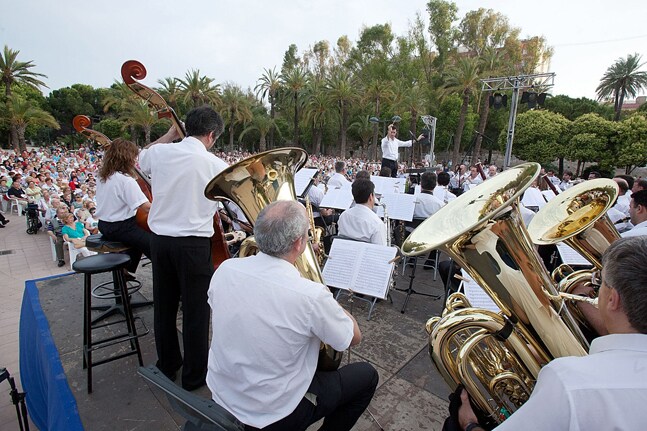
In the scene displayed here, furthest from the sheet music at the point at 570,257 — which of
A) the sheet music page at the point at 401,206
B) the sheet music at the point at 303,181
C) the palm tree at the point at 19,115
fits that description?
the palm tree at the point at 19,115

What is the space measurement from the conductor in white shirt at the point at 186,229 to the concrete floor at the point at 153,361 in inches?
17.0

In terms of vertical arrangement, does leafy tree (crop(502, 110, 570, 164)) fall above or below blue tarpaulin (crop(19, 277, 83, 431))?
above

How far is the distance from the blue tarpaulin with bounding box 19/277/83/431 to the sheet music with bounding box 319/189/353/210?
4287 mm

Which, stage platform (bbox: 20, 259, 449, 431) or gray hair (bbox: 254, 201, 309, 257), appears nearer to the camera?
gray hair (bbox: 254, 201, 309, 257)

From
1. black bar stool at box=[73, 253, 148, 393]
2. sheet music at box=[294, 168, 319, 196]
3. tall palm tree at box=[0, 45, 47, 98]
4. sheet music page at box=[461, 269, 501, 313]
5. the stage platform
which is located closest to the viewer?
the stage platform

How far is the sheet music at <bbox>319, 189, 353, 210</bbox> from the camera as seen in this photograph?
20.3 ft

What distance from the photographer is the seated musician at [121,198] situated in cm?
319

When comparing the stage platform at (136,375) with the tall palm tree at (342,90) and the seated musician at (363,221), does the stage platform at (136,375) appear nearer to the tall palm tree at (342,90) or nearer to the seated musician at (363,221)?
the seated musician at (363,221)

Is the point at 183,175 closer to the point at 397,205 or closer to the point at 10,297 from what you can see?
the point at 397,205

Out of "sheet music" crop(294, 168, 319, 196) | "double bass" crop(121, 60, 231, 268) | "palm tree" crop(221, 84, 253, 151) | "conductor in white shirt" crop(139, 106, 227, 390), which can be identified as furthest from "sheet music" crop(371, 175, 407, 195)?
"palm tree" crop(221, 84, 253, 151)

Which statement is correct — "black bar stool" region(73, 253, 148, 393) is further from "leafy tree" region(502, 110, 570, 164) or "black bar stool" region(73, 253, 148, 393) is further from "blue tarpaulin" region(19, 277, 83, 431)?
"leafy tree" region(502, 110, 570, 164)

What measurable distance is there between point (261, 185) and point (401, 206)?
11.3 feet

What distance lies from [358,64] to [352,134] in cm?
889

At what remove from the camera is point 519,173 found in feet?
6.60
